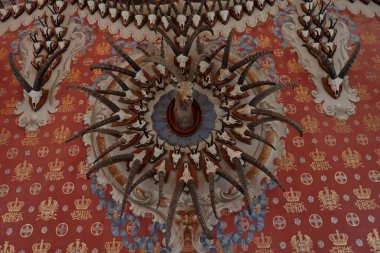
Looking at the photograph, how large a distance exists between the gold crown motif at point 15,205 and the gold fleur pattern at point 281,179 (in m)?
0.02

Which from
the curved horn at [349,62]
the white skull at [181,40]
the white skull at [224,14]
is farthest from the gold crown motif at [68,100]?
the curved horn at [349,62]

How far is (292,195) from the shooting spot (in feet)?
18.6

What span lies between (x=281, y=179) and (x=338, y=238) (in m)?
1.15

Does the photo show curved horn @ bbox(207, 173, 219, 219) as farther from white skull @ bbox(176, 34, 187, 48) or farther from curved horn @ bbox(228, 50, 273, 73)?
white skull @ bbox(176, 34, 187, 48)

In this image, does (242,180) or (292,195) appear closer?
(242,180)

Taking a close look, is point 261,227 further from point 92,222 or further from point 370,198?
point 92,222

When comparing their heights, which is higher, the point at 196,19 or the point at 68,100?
the point at 196,19

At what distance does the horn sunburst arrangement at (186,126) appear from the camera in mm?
5426

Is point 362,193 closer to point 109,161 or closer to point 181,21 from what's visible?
point 109,161

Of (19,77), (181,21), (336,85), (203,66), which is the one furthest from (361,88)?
(19,77)

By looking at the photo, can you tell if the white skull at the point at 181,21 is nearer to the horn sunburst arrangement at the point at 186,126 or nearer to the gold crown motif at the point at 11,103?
the horn sunburst arrangement at the point at 186,126

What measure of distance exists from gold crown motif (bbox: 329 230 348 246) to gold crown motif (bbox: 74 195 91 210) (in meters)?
3.60

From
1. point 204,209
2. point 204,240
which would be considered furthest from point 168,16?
point 204,240

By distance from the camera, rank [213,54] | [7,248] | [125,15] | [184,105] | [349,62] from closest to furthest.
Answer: [7,248] → [184,105] → [213,54] → [349,62] → [125,15]
